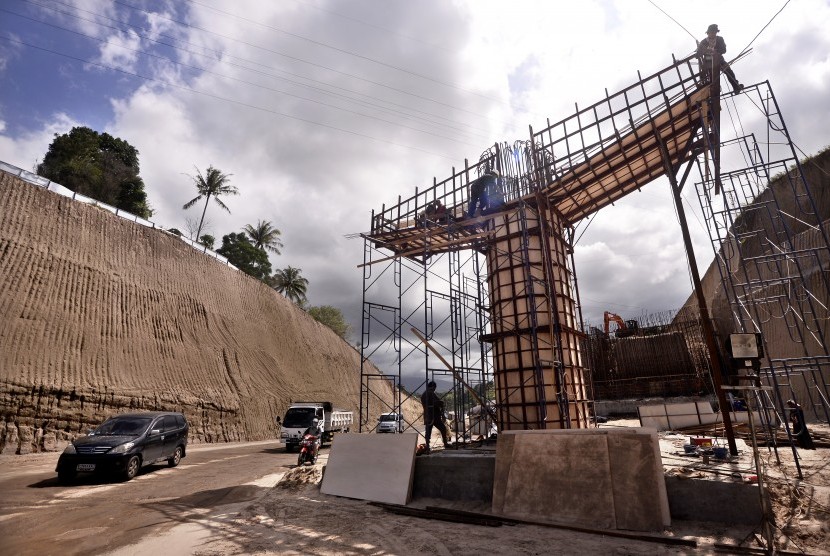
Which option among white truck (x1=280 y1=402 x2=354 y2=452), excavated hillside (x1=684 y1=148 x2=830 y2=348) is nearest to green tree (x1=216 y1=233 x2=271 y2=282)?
white truck (x1=280 y1=402 x2=354 y2=452)

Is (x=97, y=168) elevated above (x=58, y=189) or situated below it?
above

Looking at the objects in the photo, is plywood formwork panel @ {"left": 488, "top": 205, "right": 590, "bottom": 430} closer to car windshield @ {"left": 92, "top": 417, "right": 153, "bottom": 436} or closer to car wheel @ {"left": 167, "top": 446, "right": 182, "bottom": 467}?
car windshield @ {"left": 92, "top": 417, "right": 153, "bottom": 436}

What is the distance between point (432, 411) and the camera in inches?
420

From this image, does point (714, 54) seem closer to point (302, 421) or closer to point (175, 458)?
point (175, 458)

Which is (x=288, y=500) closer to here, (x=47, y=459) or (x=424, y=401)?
(x=424, y=401)

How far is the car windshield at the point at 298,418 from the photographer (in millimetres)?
20266

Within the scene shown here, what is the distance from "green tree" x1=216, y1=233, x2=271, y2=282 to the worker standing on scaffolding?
45779 mm

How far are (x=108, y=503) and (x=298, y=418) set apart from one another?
500 inches

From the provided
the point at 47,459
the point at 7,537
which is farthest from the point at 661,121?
the point at 47,459

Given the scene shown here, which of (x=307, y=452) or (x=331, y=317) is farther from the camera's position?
(x=331, y=317)

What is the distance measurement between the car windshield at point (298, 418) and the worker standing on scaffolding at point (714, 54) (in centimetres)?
2055

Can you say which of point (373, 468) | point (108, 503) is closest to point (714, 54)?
point (373, 468)

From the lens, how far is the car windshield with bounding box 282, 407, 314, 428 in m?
20.3

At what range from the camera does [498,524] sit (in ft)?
20.6
